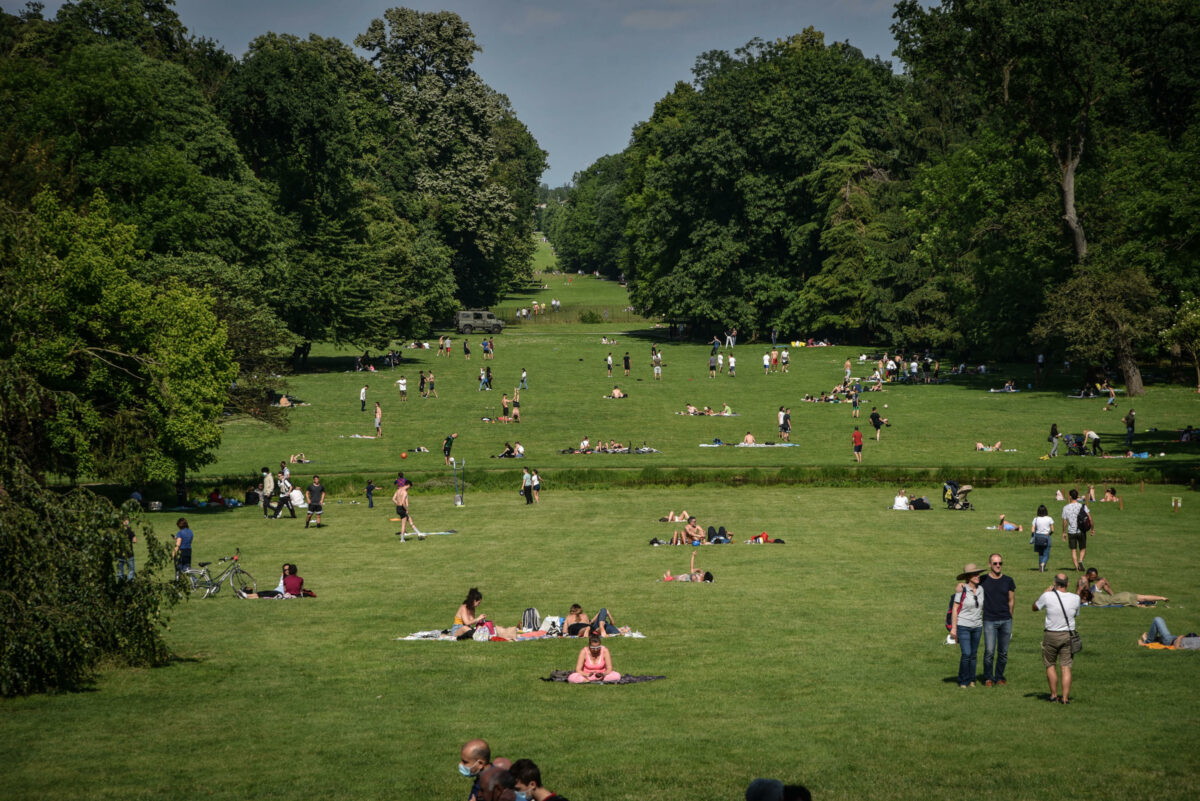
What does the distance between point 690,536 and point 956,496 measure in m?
12.4

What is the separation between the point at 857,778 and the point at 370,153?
97.4m

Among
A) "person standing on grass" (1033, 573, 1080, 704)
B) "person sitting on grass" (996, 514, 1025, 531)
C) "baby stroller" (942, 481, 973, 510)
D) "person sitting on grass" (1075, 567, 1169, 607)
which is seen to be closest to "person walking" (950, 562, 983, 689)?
"person standing on grass" (1033, 573, 1080, 704)

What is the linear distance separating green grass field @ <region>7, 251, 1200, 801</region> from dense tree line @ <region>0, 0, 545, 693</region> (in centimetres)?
263

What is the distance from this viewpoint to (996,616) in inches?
687

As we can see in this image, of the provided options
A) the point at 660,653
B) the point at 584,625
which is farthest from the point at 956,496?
the point at 660,653

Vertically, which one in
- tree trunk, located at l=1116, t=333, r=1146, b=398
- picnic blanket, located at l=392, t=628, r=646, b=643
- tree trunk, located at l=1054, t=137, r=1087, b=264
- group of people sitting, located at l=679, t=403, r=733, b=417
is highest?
tree trunk, located at l=1054, t=137, r=1087, b=264

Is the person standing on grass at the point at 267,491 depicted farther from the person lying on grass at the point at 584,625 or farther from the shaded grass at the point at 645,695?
the person lying on grass at the point at 584,625

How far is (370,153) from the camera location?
104 meters

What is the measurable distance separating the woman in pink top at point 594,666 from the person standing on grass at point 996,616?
6101 millimetres

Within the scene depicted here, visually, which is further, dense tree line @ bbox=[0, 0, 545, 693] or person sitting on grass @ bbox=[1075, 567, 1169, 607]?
person sitting on grass @ bbox=[1075, 567, 1169, 607]

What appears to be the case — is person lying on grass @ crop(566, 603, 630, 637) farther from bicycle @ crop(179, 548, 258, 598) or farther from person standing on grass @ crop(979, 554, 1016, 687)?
bicycle @ crop(179, 548, 258, 598)

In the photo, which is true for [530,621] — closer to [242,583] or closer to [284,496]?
[242,583]

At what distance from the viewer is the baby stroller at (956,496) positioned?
134 ft

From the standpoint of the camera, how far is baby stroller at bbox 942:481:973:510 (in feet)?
134
